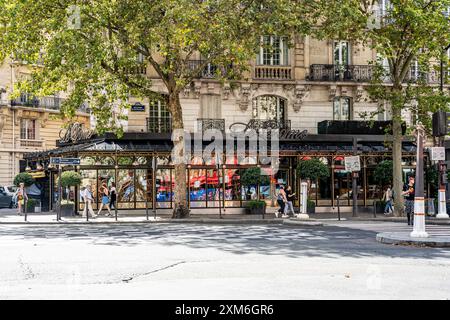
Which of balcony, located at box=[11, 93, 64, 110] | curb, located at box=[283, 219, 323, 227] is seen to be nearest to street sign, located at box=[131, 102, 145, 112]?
curb, located at box=[283, 219, 323, 227]

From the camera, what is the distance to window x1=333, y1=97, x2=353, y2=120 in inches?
1337

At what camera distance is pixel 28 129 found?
50.2m

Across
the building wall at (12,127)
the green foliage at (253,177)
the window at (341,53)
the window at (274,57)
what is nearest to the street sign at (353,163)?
the green foliage at (253,177)

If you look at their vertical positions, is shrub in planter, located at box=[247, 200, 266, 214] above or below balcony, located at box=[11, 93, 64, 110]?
below

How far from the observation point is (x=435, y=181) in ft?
103

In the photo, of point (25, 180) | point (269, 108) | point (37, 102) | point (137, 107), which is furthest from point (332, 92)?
point (37, 102)

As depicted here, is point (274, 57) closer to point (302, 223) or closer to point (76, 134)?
point (76, 134)

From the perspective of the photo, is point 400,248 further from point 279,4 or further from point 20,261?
point 279,4

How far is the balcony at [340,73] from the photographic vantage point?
33.3m

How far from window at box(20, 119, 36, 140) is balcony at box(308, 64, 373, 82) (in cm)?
2594

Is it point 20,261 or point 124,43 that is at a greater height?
point 124,43

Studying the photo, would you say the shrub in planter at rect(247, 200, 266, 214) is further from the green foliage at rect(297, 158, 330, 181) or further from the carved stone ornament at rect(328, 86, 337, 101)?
the carved stone ornament at rect(328, 86, 337, 101)
